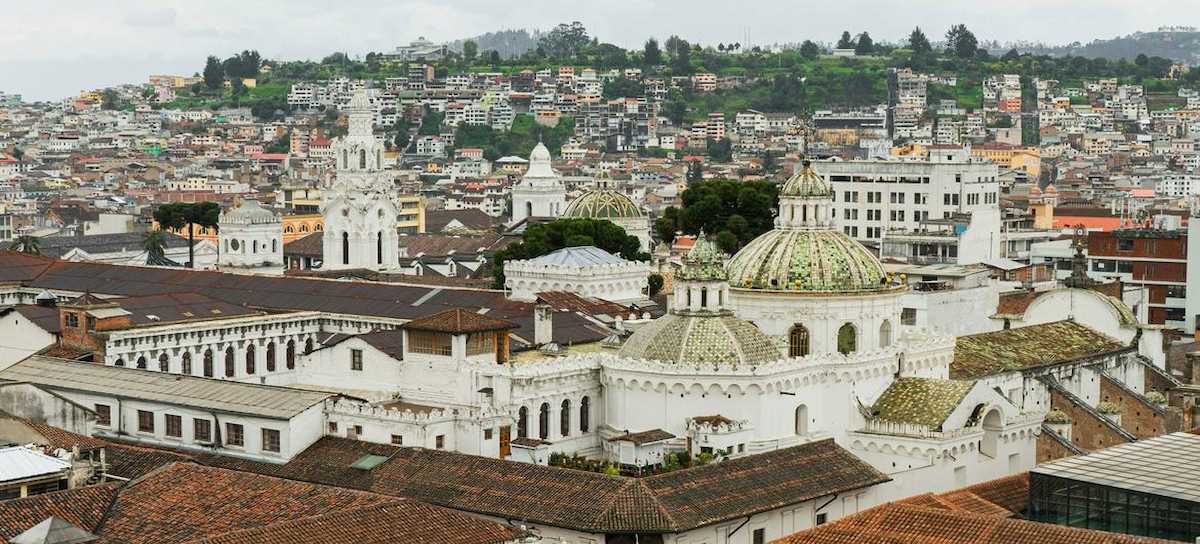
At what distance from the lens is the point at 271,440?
164ft

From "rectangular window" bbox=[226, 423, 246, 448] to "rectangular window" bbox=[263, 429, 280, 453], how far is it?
75 cm

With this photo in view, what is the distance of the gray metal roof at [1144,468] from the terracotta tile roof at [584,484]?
6849 mm

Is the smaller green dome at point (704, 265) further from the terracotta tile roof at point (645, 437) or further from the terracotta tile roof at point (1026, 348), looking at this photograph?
the terracotta tile roof at point (1026, 348)

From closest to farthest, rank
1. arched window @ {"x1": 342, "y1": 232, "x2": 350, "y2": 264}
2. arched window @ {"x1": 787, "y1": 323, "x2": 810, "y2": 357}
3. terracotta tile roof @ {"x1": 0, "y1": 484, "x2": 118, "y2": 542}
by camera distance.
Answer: terracotta tile roof @ {"x1": 0, "y1": 484, "x2": 118, "y2": 542} < arched window @ {"x1": 787, "y1": 323, "x2": 810, "y2": 357} < arched window @ {"x1": 342, "y1": 232, "x2": 350, "y2": 264}

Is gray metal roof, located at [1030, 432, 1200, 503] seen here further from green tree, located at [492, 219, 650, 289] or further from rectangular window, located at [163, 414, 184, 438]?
green tree, located at [492, 219, 650, 289]

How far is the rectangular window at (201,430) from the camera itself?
51.5 m

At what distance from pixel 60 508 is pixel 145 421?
13.1 metres

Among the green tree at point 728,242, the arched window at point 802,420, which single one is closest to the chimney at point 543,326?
the arched window at point 802,420

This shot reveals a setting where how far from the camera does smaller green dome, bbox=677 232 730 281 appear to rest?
51.9m

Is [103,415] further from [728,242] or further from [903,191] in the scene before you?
[903,191]

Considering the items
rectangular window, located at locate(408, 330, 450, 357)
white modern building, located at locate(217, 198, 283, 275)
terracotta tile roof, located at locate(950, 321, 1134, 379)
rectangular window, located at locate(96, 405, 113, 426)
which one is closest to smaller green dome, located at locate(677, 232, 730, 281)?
rectangular window, located at locate(408, 330, 450, 357)

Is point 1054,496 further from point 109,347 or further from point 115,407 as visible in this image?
point 109,347

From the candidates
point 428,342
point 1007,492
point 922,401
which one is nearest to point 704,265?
point 922,401

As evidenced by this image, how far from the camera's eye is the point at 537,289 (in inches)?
2837
